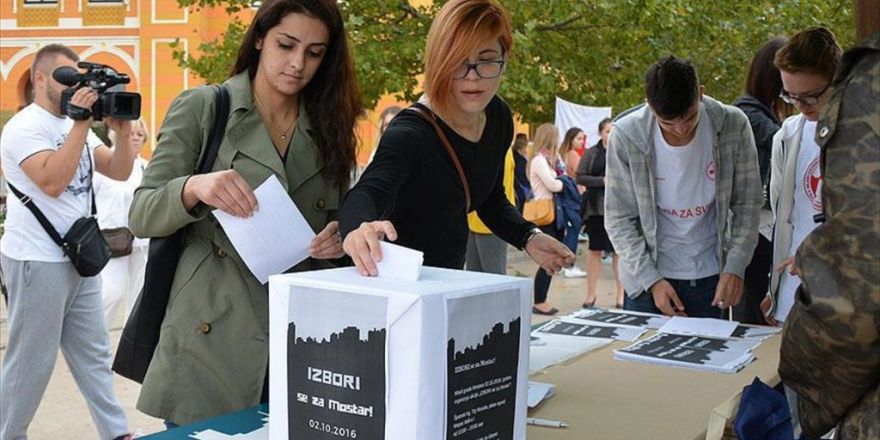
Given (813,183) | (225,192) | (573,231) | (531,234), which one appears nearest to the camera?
(225,192)

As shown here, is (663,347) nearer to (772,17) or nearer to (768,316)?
(768,316)

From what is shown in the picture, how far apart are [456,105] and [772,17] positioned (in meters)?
9.00

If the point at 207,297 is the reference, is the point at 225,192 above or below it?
above

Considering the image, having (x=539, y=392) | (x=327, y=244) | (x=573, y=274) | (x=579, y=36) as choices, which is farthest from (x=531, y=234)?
(x=579, y=36)

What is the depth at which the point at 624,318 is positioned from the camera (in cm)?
296

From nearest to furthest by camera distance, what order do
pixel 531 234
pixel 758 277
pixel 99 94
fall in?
pixel 531 234 → pixel 99 94 → pixel 758 277

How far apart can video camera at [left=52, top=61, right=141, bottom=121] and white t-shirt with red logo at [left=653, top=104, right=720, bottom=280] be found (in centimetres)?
186

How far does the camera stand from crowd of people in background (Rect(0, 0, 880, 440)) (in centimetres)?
130

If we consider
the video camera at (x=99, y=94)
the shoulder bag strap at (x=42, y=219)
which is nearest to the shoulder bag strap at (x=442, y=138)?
the video camera at (x=99, y=94)

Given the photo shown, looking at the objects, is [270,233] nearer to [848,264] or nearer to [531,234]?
[531,234]

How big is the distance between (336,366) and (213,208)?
0.68m

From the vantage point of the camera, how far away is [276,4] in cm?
203

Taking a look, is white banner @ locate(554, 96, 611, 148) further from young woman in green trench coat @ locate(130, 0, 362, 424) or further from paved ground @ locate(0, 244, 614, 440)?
young woman in green trench coat @ locate(130, 0, 362, 424)

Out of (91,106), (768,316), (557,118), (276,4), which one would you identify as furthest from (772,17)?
(276,4)
